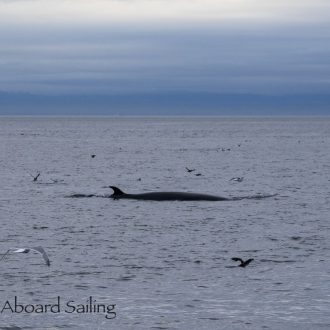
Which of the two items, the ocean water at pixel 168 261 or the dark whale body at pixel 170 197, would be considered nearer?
the ocean water at pixel 168 261

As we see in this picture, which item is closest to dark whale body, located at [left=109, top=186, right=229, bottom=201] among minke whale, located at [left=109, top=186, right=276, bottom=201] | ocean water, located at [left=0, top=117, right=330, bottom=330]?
minke whale, located at [left=109, top=186, right=276, bottom=201]

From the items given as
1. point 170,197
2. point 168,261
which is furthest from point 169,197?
point 168,261

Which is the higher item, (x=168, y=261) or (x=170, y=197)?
(x=168, y=261)

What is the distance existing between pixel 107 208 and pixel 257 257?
14057mm

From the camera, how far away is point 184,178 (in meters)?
60.0

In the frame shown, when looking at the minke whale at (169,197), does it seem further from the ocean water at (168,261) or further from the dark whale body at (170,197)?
the ocean water at (168,261)

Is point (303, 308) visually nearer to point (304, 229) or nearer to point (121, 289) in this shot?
point (121, 289)

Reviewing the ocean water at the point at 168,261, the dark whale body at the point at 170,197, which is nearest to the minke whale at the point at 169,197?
the dark whale body at the point at 170,197

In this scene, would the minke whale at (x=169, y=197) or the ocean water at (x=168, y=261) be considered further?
the minke whale at (x=169, y=197)

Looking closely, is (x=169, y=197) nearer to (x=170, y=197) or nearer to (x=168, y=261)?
(x=170, y=197)

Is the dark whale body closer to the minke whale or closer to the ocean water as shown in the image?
the minke whale

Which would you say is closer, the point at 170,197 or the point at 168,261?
the point at 168,261

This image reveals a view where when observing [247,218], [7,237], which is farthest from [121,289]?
[247,218]

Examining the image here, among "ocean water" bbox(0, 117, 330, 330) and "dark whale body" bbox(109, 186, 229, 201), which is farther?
"dark whale body" bbox(109, 186, 229, 201)
